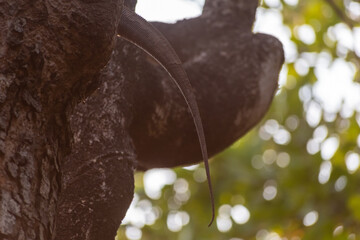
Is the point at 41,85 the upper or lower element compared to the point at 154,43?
lower

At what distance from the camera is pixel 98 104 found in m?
2.00

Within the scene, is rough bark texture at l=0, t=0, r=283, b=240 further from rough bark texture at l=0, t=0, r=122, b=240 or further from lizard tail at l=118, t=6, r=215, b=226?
lizard tail at l=118, t=6, r=215, b=226

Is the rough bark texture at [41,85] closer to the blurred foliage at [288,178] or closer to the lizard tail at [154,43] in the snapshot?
the lizard tail at [154,43]

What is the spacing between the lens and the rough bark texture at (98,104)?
56.7 inches

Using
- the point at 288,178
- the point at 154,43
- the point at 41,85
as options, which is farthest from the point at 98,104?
the point at 288,178

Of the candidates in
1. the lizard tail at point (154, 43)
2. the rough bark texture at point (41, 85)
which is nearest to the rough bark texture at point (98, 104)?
the rough bark texture at point (41, 85)

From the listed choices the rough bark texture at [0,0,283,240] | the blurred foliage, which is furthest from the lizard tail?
the blurred foliage

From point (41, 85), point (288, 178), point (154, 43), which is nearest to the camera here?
point (41, 85)

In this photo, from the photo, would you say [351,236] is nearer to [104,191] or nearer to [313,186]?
[313,186]

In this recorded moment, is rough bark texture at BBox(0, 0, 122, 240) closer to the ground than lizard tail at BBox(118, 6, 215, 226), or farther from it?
closer to the ground

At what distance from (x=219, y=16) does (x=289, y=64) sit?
3199 millimetres

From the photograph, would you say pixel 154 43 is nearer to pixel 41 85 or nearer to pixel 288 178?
pixel 41 85

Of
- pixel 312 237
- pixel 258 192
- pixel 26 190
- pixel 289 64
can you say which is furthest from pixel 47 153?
pixel 289 64

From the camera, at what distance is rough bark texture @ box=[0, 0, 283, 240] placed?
1.44 metres
